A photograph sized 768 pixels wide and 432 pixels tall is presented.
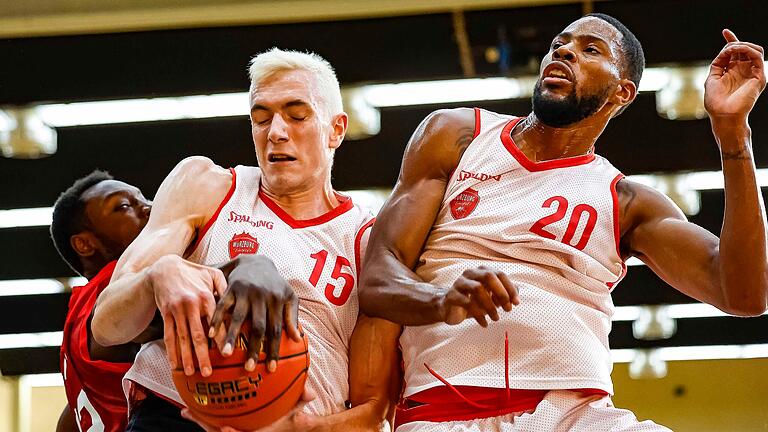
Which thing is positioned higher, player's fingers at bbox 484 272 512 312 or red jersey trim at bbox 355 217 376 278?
red jersey trim at bbox 355 217 376 278

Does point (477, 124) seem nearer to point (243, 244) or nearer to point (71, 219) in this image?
point (243, 244)

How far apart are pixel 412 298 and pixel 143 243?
2.87 feet

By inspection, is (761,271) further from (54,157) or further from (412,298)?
(54,157)

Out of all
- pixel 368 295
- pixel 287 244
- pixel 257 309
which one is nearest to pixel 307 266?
pixel 287 244

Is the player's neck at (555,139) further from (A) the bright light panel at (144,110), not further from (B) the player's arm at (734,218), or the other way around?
(A) the bright light panel at (144,110)

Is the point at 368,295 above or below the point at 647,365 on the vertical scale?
above

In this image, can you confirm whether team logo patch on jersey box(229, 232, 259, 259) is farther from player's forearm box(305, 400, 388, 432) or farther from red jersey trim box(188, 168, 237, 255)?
player's forearm box(305, 400, 388, 432)

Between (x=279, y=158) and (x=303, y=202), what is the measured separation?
8.0 inches

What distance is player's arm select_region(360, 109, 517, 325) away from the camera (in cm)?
348

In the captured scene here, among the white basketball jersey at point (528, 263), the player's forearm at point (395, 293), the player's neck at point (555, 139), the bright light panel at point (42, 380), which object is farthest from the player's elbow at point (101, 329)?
the bright light panel at point (42, 380)

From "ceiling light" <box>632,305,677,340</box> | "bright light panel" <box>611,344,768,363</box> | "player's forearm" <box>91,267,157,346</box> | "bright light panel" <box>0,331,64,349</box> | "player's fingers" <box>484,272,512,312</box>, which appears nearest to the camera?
"player's fingers" <box>484,272,512,312</box>

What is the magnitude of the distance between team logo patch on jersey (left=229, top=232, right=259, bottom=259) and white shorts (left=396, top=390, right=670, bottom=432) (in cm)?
82

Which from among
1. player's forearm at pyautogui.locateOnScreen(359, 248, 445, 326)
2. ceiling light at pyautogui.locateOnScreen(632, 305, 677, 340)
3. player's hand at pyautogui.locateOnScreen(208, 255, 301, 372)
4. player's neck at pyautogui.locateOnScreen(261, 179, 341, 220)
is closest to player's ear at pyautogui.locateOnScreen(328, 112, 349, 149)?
player's neck at pyautogui.locateOnScreen(261, 179, 341, 220)

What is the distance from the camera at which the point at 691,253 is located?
368 cm
